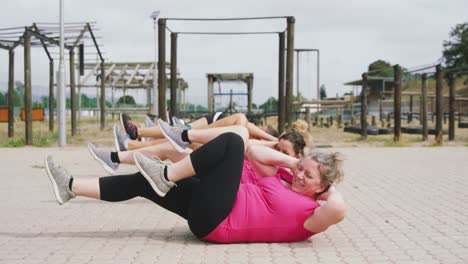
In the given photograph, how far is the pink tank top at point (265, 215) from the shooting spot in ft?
12.4

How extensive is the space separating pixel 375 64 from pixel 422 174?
232 feet

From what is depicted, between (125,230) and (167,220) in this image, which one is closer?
(125,230)

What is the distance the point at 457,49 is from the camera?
6181 cm

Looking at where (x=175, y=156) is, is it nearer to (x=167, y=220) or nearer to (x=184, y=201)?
(x=167, y=220)

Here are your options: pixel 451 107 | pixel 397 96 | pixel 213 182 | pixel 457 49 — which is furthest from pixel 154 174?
pixel 457 49

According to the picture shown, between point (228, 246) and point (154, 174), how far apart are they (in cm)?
64

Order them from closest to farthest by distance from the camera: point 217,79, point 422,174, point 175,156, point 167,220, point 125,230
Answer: point 125,230 < point 167,220 < point 175,156 < point 422,174 < point 217,79

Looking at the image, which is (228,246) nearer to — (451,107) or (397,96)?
(397,96)

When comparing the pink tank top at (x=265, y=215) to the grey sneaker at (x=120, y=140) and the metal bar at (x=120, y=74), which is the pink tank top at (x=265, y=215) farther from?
the metal bar at (x=120, y=74)

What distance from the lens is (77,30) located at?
1680 centimetres

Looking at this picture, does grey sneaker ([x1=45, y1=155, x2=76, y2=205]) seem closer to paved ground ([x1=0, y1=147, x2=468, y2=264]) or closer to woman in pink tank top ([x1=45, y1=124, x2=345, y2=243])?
woman in pink tank top ([x1=45, y1=124, x2=345, y2=243])

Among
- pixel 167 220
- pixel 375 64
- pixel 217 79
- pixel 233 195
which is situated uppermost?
pixel 375 64

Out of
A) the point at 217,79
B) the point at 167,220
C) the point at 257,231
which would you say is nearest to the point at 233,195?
the point at 257,231

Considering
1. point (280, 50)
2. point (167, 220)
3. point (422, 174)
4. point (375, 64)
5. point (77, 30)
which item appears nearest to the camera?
point (167, 220)
